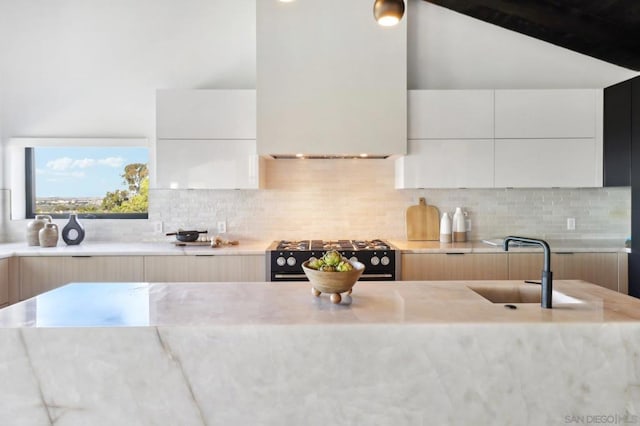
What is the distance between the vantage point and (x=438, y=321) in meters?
1.59

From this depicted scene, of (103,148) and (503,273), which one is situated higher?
(103,148)

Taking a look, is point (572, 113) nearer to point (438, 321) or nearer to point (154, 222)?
point (438, 321)

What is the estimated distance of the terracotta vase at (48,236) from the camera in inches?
142

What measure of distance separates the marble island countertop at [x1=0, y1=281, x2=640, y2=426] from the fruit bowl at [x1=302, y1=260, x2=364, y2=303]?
0.23 m

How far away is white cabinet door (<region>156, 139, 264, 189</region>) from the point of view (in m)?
3.60

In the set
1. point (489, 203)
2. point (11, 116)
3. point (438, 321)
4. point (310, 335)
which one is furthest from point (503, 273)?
point (11, 116)

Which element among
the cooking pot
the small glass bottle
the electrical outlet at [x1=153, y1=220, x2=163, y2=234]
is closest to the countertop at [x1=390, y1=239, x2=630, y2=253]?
the small glass bottle

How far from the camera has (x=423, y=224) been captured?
13.2ft

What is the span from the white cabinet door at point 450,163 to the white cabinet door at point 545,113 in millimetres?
249

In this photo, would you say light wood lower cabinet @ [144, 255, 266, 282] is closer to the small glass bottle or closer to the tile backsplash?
the tile backsplash

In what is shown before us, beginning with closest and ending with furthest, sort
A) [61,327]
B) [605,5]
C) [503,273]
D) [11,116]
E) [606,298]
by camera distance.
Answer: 1. [61,327]
2. [606,298]
3. [605,5]
4. [503,273]
5. [11,116]

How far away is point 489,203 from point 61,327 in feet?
12.1

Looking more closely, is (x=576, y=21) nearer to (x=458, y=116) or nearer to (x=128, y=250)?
(x=458, y=116)

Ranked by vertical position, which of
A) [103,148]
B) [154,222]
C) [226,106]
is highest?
[226,106]
